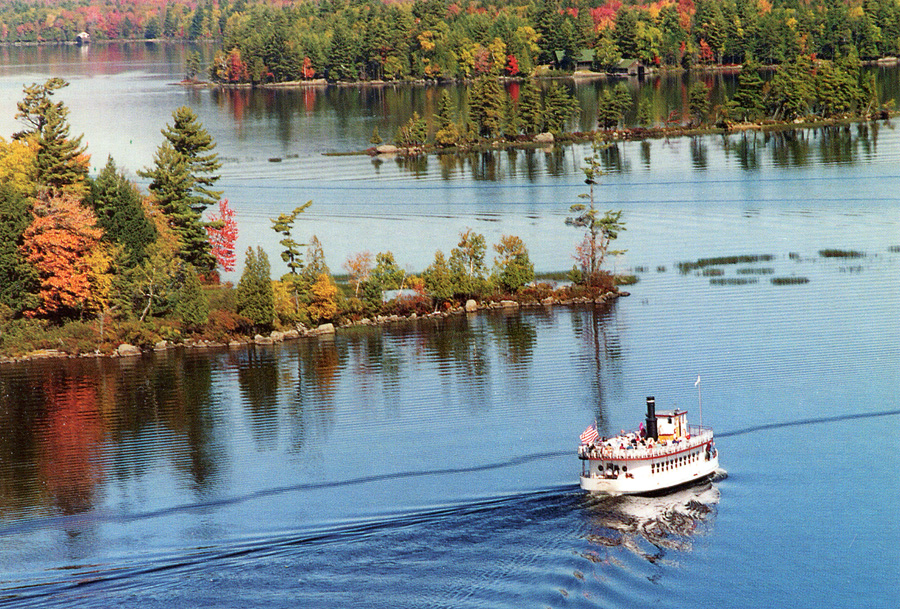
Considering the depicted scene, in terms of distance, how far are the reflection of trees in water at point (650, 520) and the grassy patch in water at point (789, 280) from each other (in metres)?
39.9

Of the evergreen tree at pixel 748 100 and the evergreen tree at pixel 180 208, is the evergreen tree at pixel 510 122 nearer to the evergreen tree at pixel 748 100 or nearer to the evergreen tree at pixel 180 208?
the evergreen tree at pixel 748 100

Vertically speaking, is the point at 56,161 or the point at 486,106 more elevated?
the point at 486,106

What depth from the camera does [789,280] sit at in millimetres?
Result: 84938

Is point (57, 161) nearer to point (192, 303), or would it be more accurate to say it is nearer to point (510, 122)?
point (192, 303)

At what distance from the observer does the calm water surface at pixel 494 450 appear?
130ft

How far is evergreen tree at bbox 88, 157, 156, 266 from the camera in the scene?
3226 inches

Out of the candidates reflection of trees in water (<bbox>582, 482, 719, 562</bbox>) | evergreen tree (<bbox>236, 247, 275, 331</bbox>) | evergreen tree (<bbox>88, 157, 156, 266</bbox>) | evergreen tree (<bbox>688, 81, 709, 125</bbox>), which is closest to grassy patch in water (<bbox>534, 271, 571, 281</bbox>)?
evergreen tree (<bbox>236, 247, 275, 331</bbox>)

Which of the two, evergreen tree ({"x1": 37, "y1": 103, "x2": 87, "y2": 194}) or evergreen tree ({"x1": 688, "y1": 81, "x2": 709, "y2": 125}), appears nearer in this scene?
evergreen tree ({"x1": 37, "y1": 103, "x2": 87, "y2": 194})

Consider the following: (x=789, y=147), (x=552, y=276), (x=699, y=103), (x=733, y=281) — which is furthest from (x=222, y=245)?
(x=699, y=103)

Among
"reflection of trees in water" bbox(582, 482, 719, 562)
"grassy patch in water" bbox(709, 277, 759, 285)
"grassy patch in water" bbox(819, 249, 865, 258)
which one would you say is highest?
"grassy patch in water" bbox(819, 249, 865, 258)

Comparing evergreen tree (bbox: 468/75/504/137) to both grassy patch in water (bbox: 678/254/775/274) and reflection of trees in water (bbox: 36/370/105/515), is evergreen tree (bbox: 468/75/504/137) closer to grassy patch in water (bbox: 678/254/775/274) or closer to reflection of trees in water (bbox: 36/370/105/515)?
grassy patch in water (bbox: 678/254/775/274)

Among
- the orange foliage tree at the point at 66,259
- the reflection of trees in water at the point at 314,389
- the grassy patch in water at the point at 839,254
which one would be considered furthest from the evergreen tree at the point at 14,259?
the grassy patch in water at the point at 839,254

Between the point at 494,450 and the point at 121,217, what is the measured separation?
139ft

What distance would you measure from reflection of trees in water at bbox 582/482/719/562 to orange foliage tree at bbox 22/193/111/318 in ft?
150
